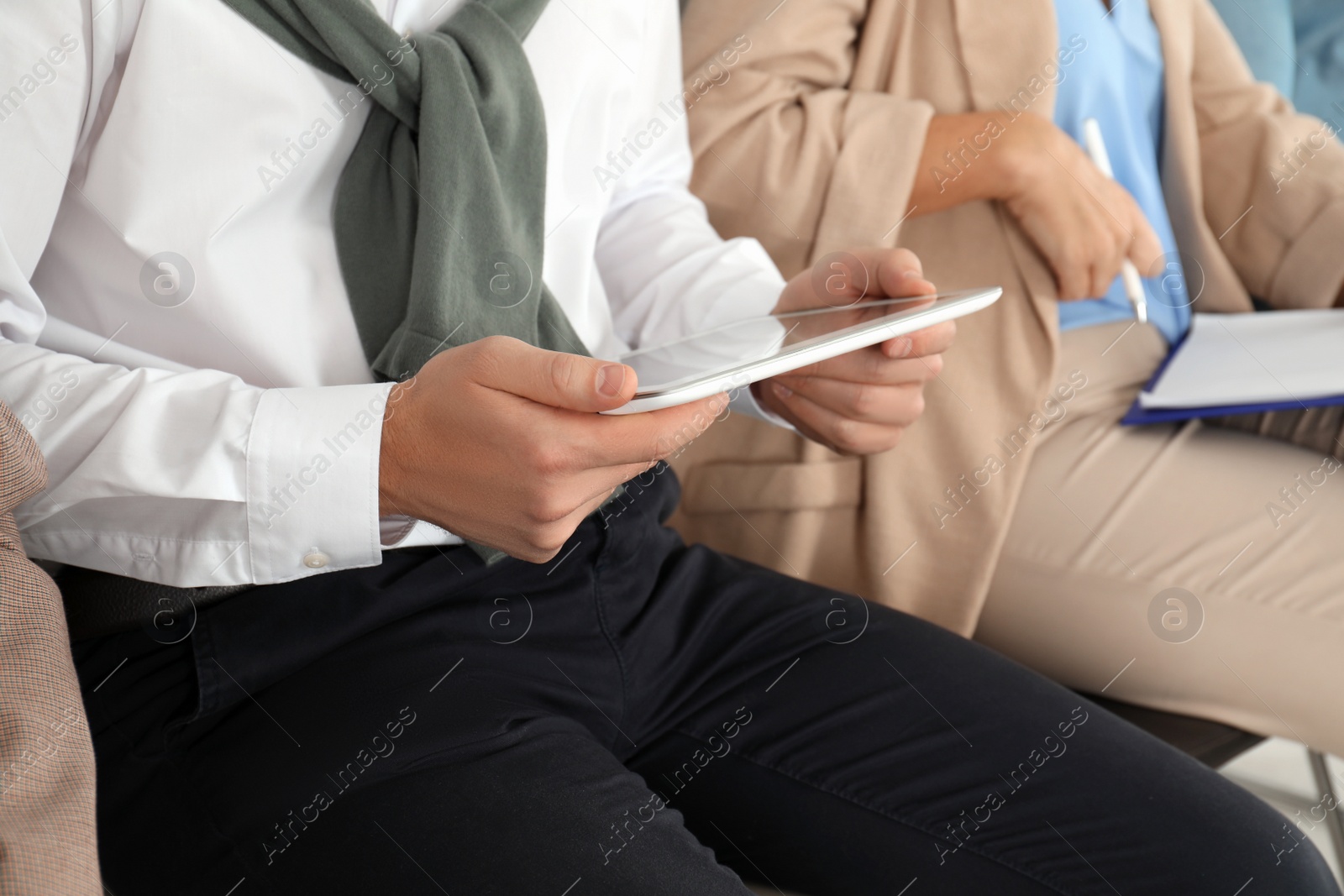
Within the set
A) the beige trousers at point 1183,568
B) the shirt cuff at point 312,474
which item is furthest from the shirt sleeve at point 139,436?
the beige trousers at point 1183,568

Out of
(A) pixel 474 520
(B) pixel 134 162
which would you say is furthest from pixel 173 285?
(A) pixel 474 520

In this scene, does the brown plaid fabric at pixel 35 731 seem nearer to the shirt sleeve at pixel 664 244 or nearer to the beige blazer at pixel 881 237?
the shirt sleeve at pixel 664 244

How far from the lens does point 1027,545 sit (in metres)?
0.96

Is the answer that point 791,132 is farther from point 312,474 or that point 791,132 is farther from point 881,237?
point 312,474

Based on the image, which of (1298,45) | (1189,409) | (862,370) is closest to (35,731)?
(862,370)

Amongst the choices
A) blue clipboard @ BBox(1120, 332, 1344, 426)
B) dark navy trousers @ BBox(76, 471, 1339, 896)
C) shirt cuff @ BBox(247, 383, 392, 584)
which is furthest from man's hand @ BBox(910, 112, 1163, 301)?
shirt cuff @ BBox(247, 383, 392, 584)

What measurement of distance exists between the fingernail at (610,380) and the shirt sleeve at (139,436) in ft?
0.47

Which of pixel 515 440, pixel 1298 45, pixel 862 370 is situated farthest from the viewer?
pixel 1298 45

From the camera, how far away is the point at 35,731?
38 cm

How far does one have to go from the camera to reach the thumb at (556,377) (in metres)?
0.45

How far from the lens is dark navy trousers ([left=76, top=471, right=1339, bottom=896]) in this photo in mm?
500

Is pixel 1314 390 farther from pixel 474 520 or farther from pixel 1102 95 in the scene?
pixel 474 520

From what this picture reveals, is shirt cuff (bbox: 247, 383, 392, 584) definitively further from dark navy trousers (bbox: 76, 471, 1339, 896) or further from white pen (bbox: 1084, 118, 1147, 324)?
white pen (bbox: 1084, 118, 1147, 324)

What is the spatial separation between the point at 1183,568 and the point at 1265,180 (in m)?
0.53
